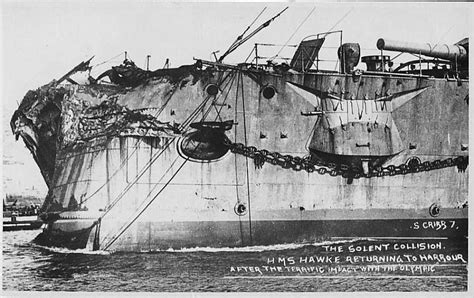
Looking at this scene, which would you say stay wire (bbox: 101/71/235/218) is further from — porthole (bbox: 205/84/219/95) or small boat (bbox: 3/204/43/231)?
small boat (bbox: 3/204/43/231)

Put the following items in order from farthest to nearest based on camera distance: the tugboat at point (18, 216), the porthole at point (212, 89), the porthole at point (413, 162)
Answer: the porthole at point (413, 162) → the porthole at point (212, 89) → the tugboat at point (18, 216)

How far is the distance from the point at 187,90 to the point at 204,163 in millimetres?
534

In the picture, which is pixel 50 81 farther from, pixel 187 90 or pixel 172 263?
pixel 172 263

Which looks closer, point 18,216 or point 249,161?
point 18,216

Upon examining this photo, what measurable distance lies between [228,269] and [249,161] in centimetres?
78

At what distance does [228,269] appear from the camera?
4.98 m

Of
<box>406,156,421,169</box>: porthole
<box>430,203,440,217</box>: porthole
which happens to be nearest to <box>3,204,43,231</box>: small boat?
<box>406,156,421,169</box>: porthole

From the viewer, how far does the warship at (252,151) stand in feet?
16.4

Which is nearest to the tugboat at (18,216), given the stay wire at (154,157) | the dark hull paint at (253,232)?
the dark hull paint at (253,232)

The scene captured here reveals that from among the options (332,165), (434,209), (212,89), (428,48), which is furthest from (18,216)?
(428,48)

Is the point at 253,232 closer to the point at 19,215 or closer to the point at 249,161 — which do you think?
the point at 249,161

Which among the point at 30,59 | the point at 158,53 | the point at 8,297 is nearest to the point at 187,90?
the point at 158,53

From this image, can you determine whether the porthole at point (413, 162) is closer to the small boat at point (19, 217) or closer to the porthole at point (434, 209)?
the porthole at point (434, 209)

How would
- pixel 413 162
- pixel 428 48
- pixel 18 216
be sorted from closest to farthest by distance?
pixel 18 216
pixel 428 48
pixel 413 162
